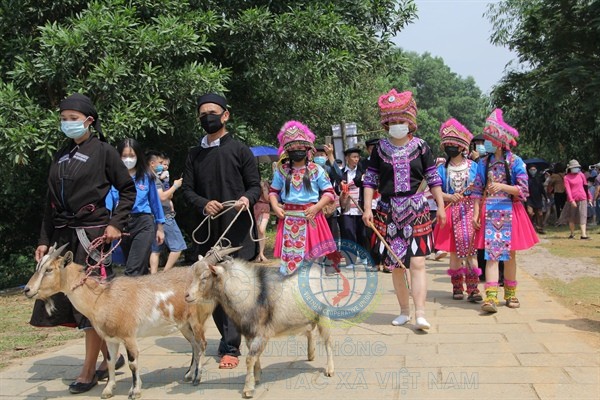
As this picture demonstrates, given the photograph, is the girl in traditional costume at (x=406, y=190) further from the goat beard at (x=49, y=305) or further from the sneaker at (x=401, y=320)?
the goat beard at (x=49, y=305)

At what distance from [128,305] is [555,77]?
17054mm

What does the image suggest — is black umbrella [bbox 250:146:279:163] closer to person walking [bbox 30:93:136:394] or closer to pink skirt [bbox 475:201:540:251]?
pink skirt [bbox 475:201:540:251]

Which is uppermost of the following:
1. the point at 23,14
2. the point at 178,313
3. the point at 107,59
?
the point at 23,14

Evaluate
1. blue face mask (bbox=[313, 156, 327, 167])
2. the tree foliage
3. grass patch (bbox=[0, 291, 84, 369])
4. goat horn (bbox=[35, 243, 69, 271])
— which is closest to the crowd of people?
goat horn (bbox=[35, 243, 69, 271])

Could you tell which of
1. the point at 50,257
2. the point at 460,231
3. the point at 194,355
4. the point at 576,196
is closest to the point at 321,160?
the point at 460,231

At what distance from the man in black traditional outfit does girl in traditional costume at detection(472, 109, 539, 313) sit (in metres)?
3.10

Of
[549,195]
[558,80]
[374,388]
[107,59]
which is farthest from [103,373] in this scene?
[549,195]

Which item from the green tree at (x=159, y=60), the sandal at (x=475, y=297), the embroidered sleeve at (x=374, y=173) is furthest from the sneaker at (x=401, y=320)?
the green tree at (x=159, y=60)

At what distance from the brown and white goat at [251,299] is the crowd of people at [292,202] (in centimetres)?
27

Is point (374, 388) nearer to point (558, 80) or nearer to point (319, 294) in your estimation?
point (319, 294)

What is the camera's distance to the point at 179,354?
579 centimetres

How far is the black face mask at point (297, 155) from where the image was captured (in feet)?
20.0

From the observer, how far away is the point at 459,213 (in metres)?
7.82

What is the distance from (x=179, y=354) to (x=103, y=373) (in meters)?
0.86
